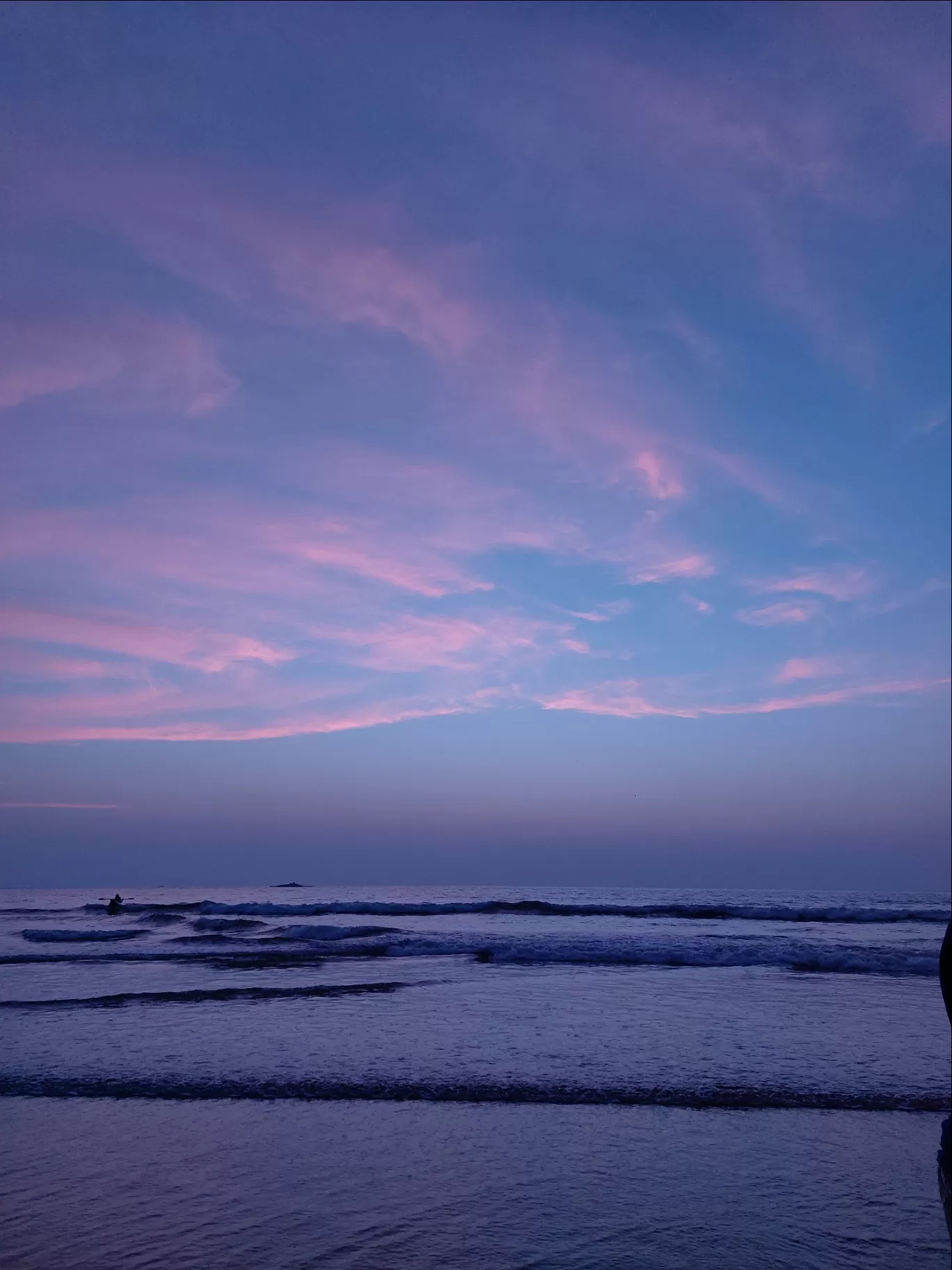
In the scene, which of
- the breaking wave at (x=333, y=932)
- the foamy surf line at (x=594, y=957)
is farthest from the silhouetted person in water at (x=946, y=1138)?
the breaking wave at (x=333, y=932)

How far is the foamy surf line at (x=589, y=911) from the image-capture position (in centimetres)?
4794

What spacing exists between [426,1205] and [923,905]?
65007 mm

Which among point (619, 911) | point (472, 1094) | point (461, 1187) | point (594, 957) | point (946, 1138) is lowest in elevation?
point (619, 911)

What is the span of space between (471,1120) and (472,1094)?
101 centimetres

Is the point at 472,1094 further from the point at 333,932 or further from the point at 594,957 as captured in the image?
the point at 333,932

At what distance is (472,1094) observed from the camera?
10.1 meters

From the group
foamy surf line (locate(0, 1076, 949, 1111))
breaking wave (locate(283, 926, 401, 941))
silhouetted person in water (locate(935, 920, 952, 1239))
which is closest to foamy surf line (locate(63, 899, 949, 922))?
breaking wave (locate(283, 926, 401, 941))

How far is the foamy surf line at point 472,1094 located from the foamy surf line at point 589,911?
39.1 m

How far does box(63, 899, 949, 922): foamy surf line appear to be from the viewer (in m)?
47.9

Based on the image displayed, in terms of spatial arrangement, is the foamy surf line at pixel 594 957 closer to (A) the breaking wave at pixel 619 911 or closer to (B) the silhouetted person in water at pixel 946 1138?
(A) the breaking wave at pixel 619 911

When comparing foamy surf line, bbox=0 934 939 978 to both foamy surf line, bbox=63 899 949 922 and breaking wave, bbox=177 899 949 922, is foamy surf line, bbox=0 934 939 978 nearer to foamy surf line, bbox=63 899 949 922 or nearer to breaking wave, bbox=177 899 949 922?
breaking wave, bbox=177 899 949 922

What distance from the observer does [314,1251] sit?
597 centimetres

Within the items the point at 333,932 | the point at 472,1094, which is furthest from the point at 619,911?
the point at 472,1094

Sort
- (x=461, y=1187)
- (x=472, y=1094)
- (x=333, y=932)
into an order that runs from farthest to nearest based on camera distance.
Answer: (x=333, y=932)
(x=472, y=1094)
(x=461, y=1187)
